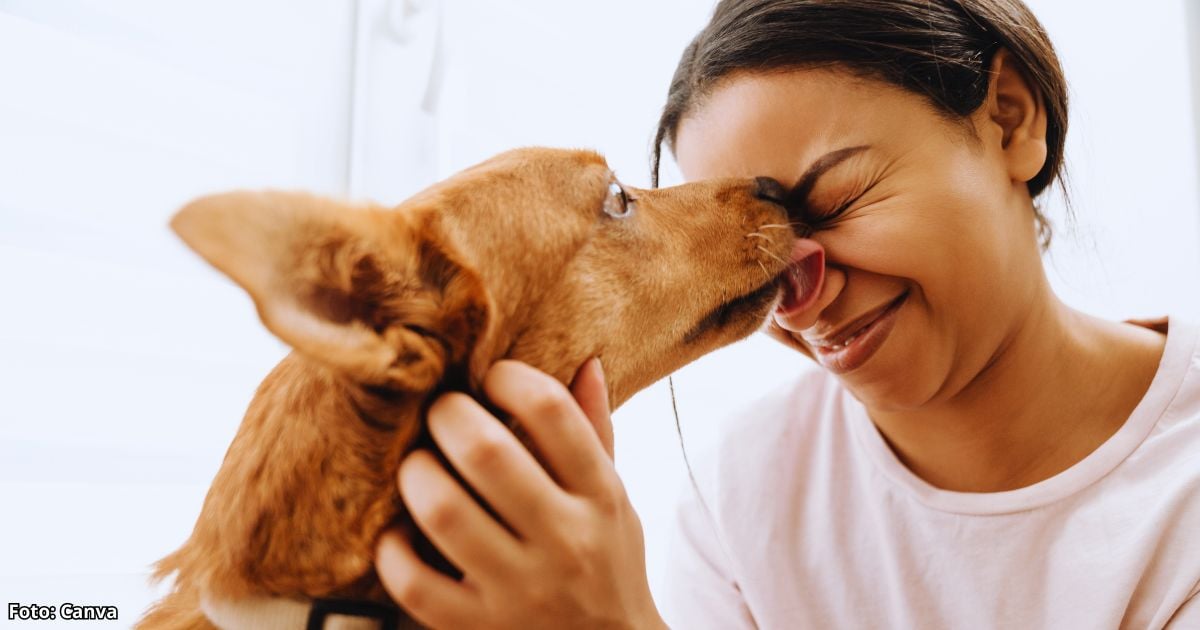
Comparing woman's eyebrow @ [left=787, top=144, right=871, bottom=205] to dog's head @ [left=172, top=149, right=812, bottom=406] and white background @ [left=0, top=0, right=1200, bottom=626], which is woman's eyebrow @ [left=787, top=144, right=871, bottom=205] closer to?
dog's head @ [left=172, top=149, right=812, bottom=406]

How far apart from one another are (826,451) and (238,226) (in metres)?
1.11

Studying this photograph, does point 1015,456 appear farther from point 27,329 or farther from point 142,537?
point 27,329

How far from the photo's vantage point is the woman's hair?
1.12m

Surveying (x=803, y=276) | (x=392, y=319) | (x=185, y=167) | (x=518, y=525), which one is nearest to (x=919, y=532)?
(x=803, y=276)

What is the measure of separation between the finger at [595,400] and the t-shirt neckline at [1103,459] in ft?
2.14

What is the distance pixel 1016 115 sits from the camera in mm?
1213

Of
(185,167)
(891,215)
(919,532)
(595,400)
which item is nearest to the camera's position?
(595,400)

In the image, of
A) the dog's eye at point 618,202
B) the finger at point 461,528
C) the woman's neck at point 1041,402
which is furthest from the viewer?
the woman's neck at point 1041,402

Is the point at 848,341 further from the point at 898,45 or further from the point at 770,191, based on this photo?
the point at 898,45

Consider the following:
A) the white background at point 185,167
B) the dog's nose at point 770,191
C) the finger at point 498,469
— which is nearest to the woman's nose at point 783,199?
the dog's nose at point 770,191

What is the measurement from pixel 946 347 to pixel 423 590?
771mm

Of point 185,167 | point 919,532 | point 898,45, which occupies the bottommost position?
point 919,532

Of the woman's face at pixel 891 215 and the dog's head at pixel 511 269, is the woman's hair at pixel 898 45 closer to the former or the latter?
the woman's face at pixel 891 215

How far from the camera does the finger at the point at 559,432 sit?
2.49 feet
